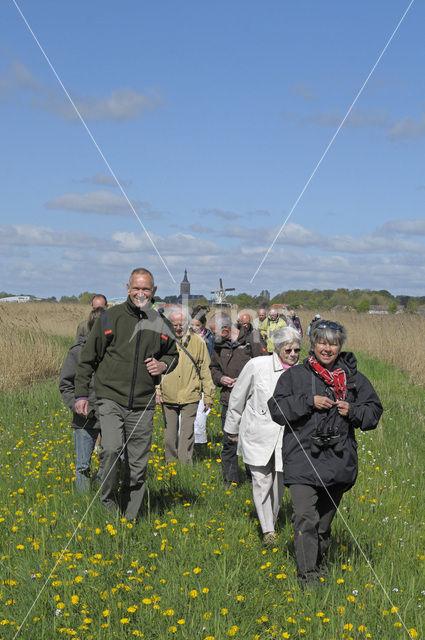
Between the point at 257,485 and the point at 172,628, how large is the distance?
215cm

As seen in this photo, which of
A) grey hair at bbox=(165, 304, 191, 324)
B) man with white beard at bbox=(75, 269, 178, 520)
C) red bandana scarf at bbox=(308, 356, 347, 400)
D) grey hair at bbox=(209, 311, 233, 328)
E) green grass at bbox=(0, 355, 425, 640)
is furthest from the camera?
grey hair at bbox=(209, 311, 233, 328)

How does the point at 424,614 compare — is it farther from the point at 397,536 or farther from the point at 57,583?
the point at 57,583

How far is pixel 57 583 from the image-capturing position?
4.38 metres

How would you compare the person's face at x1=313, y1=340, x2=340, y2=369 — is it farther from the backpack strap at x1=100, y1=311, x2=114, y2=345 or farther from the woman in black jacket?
the backpack strap at x1=100, y1=311, x2=114, y2=345

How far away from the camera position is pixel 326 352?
4.70 metres

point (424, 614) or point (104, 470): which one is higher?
point (104, 470)

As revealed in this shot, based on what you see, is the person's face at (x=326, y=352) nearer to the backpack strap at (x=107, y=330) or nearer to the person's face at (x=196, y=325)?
the backpack strap at (x=107, y=330)

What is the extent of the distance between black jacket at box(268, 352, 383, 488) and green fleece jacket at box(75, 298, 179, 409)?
1.44 meters

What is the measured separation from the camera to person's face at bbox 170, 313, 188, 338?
8.33 meters

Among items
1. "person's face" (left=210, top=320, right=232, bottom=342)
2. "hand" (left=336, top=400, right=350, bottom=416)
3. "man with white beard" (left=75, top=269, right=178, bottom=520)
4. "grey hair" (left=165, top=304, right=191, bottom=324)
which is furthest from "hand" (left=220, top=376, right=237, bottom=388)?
"hand" (left=336, top=400, right=350, bottom=416)

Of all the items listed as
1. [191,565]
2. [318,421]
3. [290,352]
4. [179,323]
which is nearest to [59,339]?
[179,323]

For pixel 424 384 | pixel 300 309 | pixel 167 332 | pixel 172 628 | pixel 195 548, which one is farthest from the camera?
pixel 300 309

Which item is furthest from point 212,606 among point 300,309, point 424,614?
point 300,309

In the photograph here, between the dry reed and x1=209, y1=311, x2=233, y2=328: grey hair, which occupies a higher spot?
x1=209, y1=311, x2=233, y2=328: grey hair
